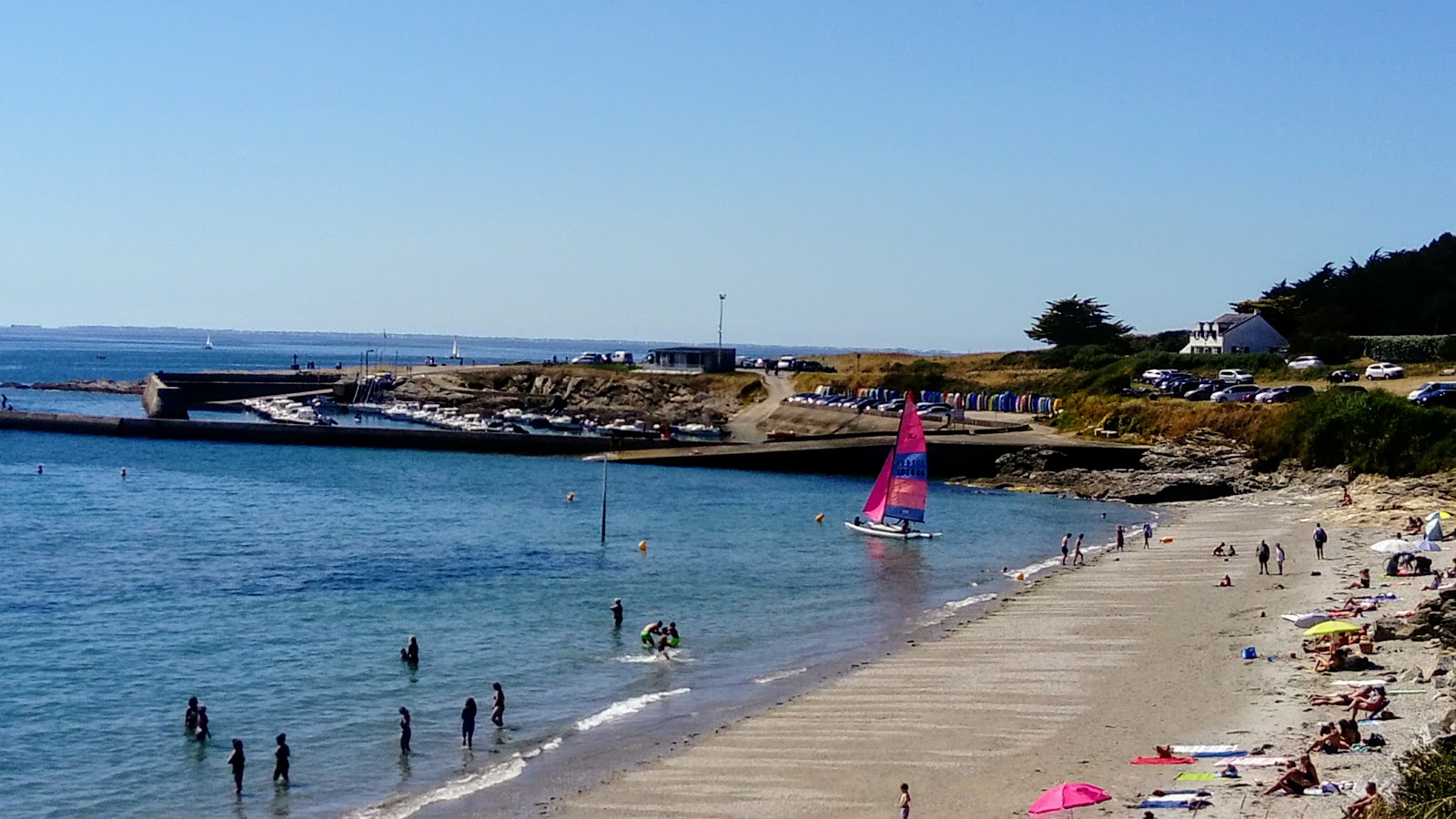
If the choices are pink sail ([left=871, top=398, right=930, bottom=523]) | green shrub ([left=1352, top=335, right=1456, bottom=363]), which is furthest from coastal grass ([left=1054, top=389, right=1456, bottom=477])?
pink sail ([left=871, top=398, right=930, bottom=523])

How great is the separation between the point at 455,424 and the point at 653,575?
6354 centimetres

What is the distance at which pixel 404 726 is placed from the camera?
86.8 ft

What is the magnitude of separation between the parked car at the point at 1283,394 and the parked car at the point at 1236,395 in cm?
73

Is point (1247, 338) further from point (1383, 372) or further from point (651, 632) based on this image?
point (651, 632)

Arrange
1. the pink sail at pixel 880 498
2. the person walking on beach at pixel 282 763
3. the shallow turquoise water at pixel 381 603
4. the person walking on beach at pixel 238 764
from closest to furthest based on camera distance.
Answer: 1. the person walking on beach at pixel 238 764
2. the person walking on beach at pixel 282 763
3. the shallow turquoise water at pixel 381 603
4. the pink sail at pixel 880 498

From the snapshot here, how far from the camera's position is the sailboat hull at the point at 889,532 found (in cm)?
5550

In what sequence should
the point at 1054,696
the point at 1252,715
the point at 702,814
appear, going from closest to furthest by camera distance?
the point at 702,814 < the point at 1252,715 < the point at 1054,696

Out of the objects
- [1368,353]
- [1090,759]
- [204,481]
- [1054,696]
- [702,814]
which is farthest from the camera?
[1368,353]

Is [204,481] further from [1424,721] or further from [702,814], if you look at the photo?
[1424,721]

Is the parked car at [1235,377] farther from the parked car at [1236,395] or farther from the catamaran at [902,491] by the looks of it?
the catamaran at [902,491]

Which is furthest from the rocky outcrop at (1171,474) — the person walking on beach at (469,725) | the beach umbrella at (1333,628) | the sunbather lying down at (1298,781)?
the sunbather lying down at (1298,781)

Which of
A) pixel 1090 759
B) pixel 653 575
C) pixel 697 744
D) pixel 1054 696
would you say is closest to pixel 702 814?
pixel 697 744

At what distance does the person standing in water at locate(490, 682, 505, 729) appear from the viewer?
1113 inches

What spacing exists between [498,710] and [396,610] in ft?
41.4
